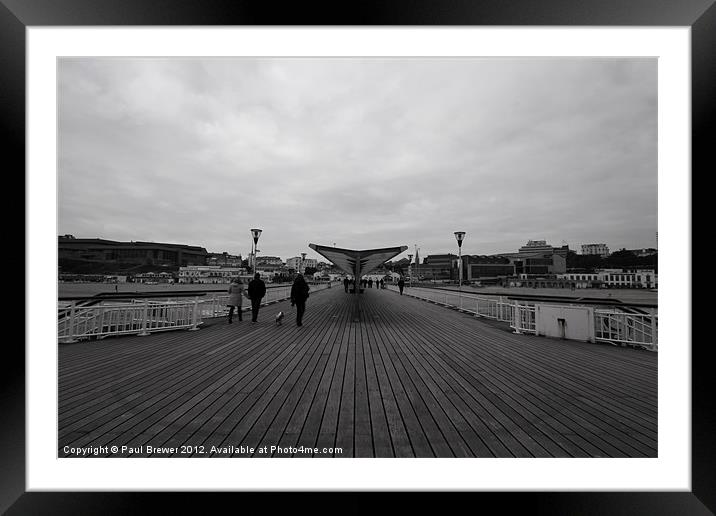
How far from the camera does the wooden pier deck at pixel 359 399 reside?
2.11m

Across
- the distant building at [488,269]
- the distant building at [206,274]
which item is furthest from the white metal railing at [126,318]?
the distant building at [488,269]

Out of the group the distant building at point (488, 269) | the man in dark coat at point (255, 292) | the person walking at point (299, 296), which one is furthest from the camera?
the distant building at point (488, 269)

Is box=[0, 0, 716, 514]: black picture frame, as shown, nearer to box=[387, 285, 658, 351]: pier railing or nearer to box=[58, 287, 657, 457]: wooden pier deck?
box=[58, 287, 657, 457]: wooden pier deck

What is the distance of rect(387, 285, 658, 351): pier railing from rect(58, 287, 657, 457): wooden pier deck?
0.51m

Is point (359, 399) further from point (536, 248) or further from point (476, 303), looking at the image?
point (536, 248)

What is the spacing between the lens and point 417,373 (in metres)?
3.78

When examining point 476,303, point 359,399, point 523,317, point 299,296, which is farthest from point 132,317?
point 476,303

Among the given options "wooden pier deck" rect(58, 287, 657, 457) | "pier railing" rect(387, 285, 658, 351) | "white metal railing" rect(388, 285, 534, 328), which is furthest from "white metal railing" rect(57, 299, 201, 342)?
"white metal railing" rect(388, 285, 534, 328)

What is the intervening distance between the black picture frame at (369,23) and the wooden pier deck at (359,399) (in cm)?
33

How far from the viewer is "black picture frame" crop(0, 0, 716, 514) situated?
66.1 inches

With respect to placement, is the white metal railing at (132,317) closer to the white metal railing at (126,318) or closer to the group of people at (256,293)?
the white metal railing at (126,318)

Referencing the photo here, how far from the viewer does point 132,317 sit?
6.27 m

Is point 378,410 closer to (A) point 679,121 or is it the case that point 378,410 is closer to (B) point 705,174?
(B) point 705,174

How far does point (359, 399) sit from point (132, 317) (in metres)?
5.91
